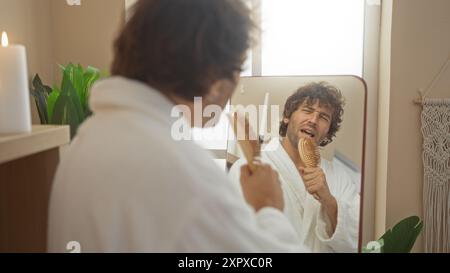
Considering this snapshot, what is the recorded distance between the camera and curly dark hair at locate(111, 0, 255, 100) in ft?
1.24

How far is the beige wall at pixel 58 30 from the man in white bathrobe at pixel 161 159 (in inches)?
8.2

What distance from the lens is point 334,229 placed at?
72 centimetres

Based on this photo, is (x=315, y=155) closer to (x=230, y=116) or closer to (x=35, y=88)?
(x=230, y=116)

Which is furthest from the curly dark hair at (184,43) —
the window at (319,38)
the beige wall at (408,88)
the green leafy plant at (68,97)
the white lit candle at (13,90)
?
the beige wall at (408,88)

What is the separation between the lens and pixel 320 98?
0.76 meters

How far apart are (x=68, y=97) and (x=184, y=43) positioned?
0.27 metres

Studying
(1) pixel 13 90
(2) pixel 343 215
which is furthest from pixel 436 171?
(1) pixel 13 90

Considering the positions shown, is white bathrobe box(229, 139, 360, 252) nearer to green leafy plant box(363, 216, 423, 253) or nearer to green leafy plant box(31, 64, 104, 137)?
green leafy plant box(363, 216, 423, 253)

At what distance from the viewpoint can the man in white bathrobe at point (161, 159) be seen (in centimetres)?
34

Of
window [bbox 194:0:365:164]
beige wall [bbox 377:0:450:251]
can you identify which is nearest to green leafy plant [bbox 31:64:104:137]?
window [bbox 194:0:365:164]

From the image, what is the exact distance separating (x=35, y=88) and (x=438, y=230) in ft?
2.91

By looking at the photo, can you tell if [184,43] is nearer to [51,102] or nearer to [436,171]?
[51,102]

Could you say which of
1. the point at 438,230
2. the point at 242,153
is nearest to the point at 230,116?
the point at 242,153

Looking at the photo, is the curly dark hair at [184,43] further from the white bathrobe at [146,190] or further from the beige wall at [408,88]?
the beige wall at [408,88]
